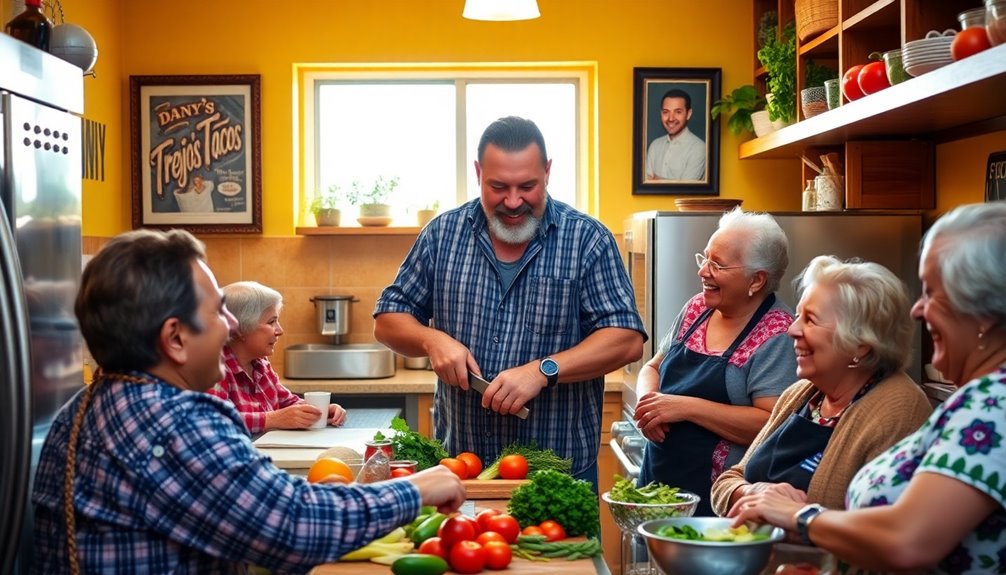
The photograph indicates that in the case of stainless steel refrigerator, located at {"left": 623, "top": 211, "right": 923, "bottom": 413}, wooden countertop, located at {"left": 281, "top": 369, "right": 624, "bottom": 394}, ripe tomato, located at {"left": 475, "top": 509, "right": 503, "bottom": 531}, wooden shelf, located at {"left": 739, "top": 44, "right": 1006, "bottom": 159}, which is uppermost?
wooden shelf, located at {"left": 739, "top": 44, "right": 1006, "bottom": 159}

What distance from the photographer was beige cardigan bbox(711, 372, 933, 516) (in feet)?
6.73

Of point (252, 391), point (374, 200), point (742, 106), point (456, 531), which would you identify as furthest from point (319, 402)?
point (742, 106)

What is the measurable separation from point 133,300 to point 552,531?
0.87 meters

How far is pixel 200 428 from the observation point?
154 centimetres

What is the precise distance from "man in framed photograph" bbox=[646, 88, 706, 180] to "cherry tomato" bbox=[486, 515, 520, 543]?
11.4 ft

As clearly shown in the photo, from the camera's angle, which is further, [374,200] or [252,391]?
[374,200]

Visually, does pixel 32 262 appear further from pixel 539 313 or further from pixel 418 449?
pixel 539 313

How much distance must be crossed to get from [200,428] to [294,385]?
3.28m

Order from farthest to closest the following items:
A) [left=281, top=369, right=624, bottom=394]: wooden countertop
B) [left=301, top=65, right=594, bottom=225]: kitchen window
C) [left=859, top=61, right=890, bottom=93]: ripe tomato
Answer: [left=301, top=65, right=594, bottom=225]: kitchen window, [left=281, top=369, right=624, bottom=394]: wooden countertop, [left=859, top=61, right=890, bottom=93]: ripe tomato

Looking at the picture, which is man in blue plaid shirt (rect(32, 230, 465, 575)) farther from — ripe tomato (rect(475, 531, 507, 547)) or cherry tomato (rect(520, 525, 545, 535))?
cherry tomato (rect(520, 525, 545, 535))

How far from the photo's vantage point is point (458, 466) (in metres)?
2.33

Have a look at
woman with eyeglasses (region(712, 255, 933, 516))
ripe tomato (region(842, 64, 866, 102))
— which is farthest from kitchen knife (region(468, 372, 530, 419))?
ripe tomato (region(842, 64, 866, 102))

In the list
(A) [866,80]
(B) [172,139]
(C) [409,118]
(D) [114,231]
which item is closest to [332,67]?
(C) [409,118]

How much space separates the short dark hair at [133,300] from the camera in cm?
157
